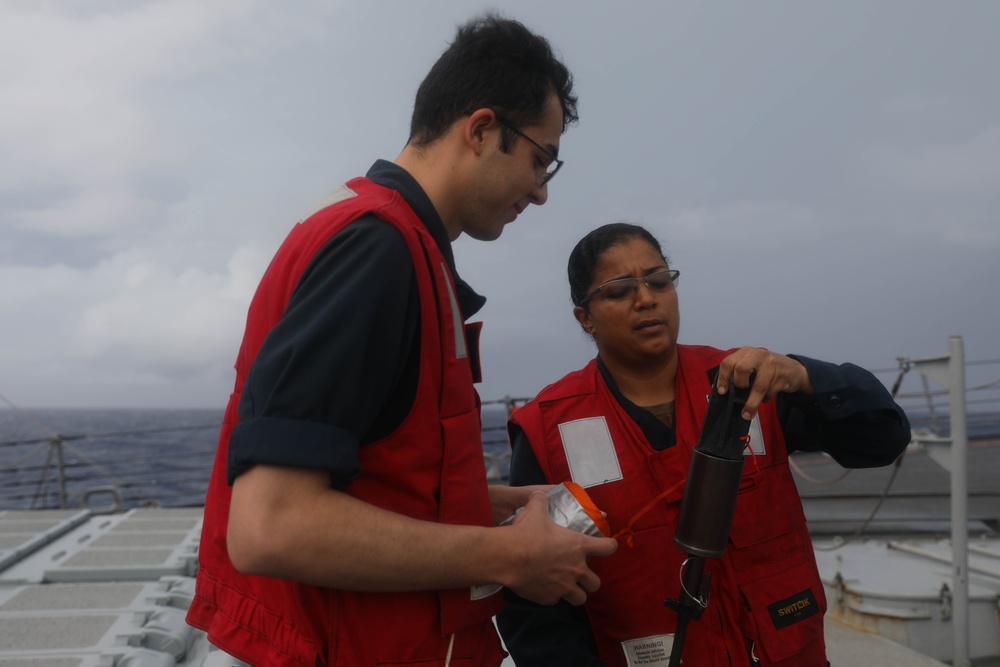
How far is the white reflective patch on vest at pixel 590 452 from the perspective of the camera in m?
1.92

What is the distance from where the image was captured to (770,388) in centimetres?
163

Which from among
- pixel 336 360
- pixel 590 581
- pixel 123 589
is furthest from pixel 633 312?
pixel 123 589

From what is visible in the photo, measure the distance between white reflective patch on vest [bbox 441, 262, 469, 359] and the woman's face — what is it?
3.27 ft

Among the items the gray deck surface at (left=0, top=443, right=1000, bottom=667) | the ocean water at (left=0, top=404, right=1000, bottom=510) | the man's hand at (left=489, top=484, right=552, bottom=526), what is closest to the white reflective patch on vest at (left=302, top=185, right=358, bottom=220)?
the man's hand at (left=489, top=484, right=552, bottom=526)

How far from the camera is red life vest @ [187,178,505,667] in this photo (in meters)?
1.10

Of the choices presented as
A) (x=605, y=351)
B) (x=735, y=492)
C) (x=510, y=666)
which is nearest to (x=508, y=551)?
(x=735, y=492)

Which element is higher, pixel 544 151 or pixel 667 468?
pixel 544 151

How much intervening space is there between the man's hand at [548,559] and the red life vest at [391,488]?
9cm

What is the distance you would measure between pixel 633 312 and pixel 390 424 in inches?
45.7

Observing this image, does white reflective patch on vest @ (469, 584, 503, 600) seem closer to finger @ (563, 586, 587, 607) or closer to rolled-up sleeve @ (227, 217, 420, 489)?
finger @ (563, 586, 587, 607)

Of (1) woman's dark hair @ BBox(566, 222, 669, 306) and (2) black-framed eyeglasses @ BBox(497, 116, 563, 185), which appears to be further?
(1) woman's dark hair @ BBox(566, 222, 669, 306)

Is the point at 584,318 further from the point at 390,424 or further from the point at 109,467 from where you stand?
the point at 109,467

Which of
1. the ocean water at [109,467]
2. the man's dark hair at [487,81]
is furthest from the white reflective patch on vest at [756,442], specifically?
the ocean water at [109,467]

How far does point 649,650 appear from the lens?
1805mm
